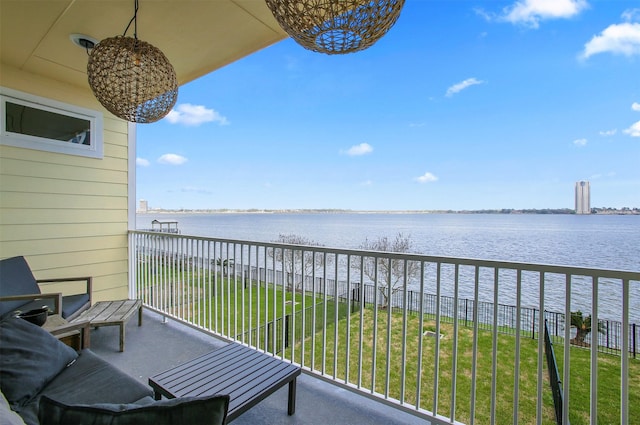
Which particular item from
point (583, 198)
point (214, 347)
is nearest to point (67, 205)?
point (214, 347)

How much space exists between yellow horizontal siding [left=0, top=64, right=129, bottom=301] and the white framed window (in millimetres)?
71

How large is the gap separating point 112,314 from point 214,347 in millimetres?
1069

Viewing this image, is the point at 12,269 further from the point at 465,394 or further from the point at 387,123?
the point at 387,123

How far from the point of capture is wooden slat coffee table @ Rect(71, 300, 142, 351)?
2.84 meters

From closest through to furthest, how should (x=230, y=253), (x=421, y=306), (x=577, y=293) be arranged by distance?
(x=421, y=306)
(x=577, y=293)
(x=230, y=253)

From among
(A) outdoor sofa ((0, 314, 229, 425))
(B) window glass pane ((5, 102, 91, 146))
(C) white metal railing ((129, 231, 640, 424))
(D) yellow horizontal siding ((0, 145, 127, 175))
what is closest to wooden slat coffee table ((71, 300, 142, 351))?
(C) white metal railing ((129, 231, 640, 424))

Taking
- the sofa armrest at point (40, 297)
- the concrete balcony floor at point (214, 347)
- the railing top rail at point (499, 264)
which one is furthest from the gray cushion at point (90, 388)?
the railing top rail at point (499, 264)

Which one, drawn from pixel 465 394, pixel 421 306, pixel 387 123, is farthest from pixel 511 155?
pixel 421 306

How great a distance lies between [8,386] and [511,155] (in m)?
34.7

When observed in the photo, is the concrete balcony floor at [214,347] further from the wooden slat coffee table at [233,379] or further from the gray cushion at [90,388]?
the gray cushion at [90,388]

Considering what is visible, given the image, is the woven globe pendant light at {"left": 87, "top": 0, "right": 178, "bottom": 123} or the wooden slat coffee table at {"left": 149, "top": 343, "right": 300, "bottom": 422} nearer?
the wooden slat coffee table at {"left": 149, "top": 343, "right": 300, "bottom": 422}

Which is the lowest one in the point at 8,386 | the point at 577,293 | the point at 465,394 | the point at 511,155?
the point at 465,394

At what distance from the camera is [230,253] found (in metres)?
3.13

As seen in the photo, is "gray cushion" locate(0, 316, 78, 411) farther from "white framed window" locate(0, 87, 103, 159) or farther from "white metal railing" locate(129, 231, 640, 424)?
A: "white framed window" locate(0, 87, 103, 159)
